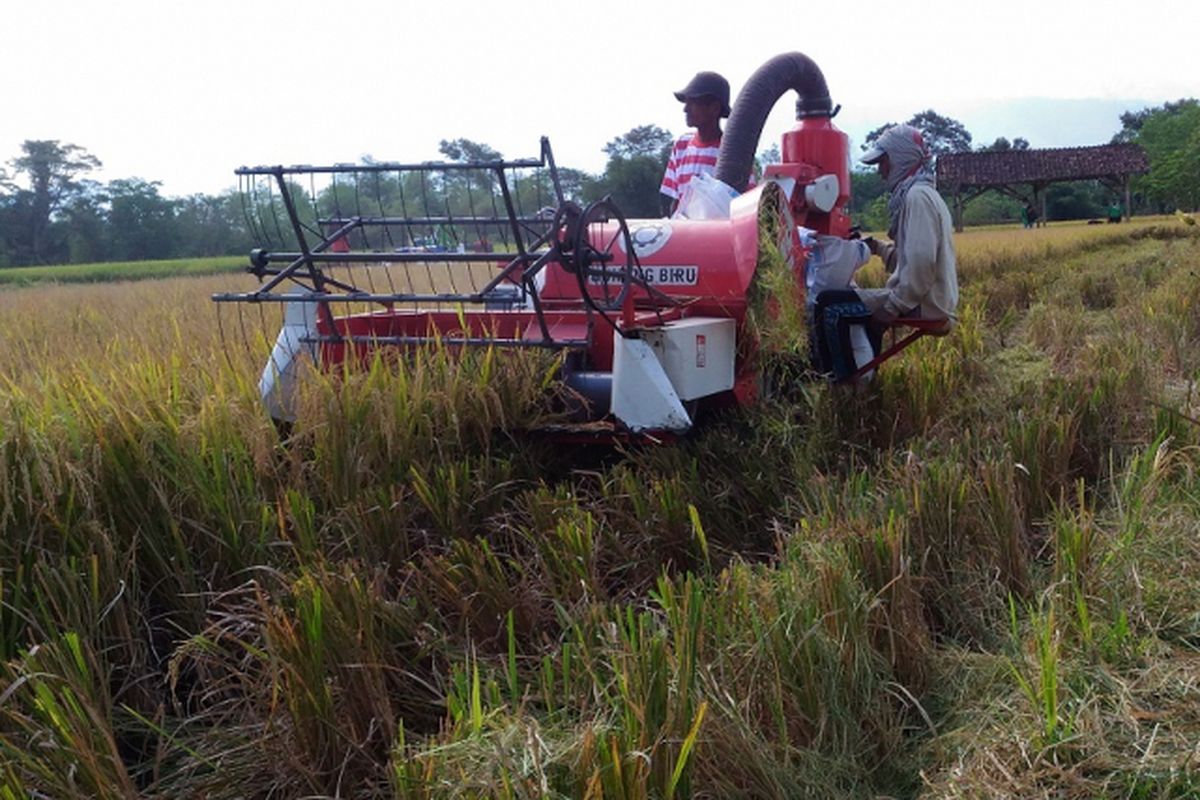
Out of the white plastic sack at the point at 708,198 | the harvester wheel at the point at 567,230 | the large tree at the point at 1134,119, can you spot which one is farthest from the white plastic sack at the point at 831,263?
the large tree at the point at 1134,119

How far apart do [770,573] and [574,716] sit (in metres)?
0.79

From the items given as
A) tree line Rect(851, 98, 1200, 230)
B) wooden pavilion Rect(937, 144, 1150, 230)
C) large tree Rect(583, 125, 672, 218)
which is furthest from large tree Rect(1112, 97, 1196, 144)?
large tree Rect(583, 125, 672, 218)

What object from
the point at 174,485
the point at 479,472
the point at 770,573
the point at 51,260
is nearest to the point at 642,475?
the point at 479,472

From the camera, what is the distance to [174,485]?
322 cm

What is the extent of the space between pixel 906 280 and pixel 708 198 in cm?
102

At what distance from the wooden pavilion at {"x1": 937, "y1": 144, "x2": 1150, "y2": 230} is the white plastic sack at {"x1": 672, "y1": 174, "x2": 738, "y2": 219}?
32.3 m

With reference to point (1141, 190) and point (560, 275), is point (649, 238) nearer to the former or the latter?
point (560, 275)

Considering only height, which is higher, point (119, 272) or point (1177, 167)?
point (1177, 167)

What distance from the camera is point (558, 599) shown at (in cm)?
297

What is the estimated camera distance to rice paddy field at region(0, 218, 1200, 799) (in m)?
2.14

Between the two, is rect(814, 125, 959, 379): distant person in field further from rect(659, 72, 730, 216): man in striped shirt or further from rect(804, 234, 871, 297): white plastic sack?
Result: rect(659, 72, 730, 216): man in striped shirt

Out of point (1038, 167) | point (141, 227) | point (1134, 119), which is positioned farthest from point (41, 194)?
point (1134, 119)

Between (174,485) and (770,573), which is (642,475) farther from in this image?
(174,485)

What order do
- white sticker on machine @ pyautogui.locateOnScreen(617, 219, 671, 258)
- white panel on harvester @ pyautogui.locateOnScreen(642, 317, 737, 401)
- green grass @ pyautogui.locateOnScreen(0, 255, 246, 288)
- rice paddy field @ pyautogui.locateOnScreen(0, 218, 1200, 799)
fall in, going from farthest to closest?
1. green grass @ pyautogui.locateOnScreen(0, 255, 246, 288)
2. white sticker on machine @ pyautogui.locateOnScreen(617, 219, 671, 258)
3. white panel on harvester @ pyautogui.locateOnScreen(642, 317, 737, 401)
4. rice paddy field @ pyautogui.locateOnScreen(0, 218, 1200, 799)
